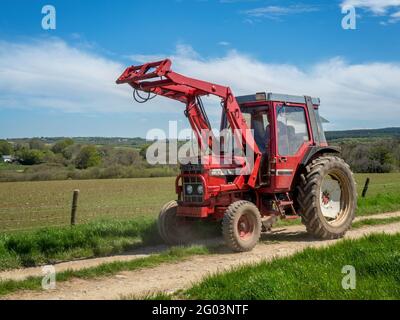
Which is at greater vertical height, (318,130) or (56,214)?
(318,130)

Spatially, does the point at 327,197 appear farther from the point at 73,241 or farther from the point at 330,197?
the point at 73,241

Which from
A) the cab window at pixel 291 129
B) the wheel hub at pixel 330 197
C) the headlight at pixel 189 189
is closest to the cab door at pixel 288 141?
the cab window at pixel 291 129

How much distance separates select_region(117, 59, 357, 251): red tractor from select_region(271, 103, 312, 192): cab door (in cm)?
2

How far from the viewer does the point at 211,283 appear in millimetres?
6465

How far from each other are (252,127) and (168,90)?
7.50ft

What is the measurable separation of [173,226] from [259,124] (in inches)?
113

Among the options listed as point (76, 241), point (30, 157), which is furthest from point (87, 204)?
point (30, 157)

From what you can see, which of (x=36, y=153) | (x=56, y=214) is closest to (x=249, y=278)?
(x=56, y=214)

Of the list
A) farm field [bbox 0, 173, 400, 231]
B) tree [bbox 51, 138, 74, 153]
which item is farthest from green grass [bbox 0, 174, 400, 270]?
tree [bbox 51, 138, 74, 153]

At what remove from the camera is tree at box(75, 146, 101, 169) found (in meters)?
35.6

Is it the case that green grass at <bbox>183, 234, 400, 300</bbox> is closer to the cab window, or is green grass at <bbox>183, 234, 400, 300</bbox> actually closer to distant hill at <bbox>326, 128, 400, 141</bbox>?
the cab window

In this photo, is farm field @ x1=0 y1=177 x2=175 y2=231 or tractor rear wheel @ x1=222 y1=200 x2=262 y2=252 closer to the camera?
tractor rear wheel @ x1=222 y1=200 x2=262 y2=252

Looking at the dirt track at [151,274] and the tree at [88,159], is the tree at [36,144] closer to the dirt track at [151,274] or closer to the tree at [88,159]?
the tree at [88,159]
